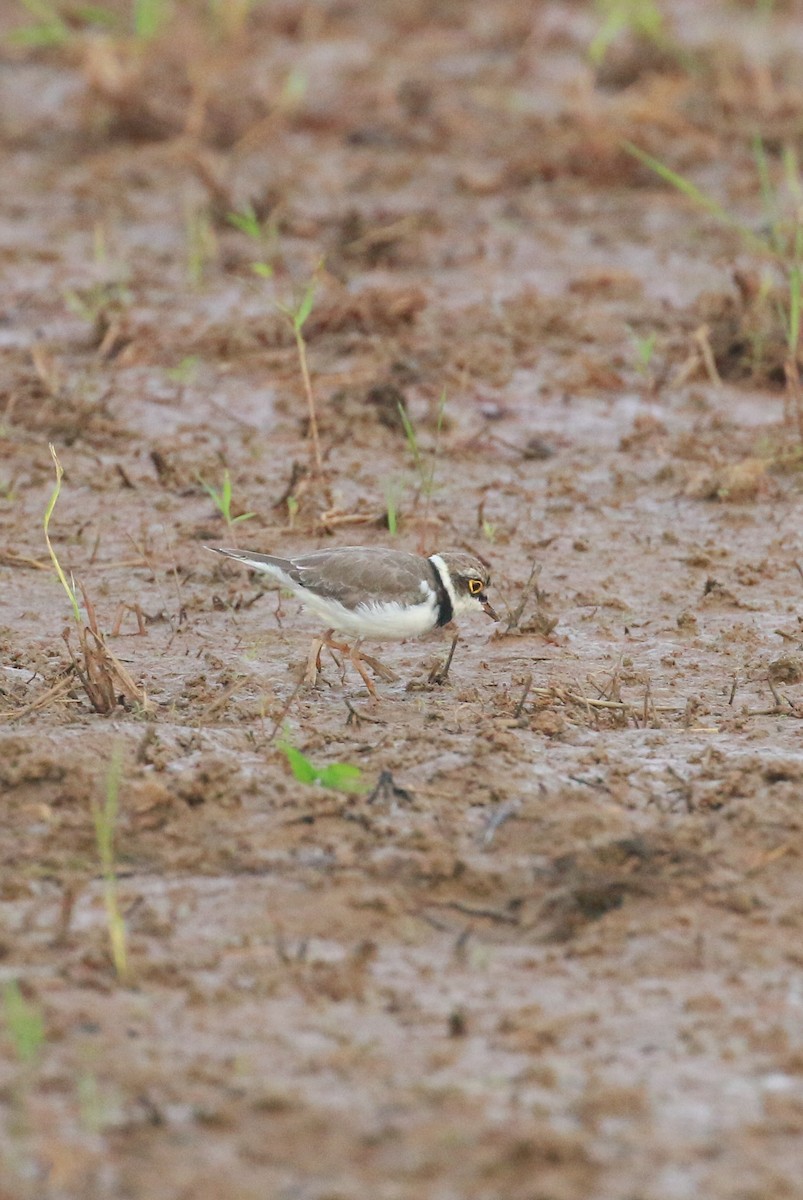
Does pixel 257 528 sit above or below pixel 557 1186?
below

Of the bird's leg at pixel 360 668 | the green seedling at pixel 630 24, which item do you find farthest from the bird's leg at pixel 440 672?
the green seedling at pixel 630 24

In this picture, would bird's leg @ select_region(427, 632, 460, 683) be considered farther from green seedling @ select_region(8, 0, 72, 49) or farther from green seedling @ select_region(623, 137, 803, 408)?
green seedling @ select_region(8, 0, 72, 49)

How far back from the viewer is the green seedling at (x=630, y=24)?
13.0 meters

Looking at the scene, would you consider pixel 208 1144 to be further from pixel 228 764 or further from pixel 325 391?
pixel 325 391

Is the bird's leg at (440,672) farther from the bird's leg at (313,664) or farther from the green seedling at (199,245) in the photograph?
the green seedling at (199,245)

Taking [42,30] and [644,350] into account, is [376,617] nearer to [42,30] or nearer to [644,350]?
[644,350]

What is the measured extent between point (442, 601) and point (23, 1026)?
275cm

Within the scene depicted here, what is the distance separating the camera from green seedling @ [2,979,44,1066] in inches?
157

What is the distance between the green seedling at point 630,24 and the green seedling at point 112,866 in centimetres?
910

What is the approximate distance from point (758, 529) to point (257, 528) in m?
2.21

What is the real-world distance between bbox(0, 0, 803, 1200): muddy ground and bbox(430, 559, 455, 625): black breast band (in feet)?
0.82

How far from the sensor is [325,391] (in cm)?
907

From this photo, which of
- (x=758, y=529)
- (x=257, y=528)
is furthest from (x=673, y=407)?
(x=257, y=528)

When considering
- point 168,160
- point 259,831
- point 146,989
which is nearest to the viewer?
point 146,989
